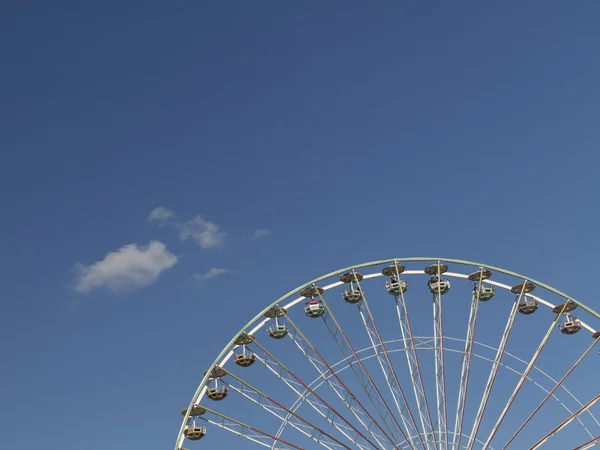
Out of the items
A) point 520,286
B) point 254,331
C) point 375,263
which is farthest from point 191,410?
point 520,286

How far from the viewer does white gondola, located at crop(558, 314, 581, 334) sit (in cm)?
3822

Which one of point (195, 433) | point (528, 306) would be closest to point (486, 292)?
point (528, 306)

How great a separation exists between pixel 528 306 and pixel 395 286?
714 cm

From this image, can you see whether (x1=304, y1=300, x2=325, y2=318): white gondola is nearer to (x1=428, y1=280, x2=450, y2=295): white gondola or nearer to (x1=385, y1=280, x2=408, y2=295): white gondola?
(x1=385, y1=280, x2=408, y2=295): white gondola

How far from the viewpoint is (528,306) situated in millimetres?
39188

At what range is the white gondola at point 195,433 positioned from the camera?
118 ft

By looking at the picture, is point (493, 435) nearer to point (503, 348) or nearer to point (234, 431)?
point (503, 348)

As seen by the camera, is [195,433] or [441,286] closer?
[195,433]

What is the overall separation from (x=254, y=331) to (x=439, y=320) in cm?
950

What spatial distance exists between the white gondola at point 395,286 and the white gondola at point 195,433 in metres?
12.0

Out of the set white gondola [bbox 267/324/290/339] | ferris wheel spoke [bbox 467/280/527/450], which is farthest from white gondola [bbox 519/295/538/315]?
white gondola [bbox 267/324/290/339]

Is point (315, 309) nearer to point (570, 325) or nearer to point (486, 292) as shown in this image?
point (486, 292)

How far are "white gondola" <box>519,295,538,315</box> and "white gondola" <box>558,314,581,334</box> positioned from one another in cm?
165

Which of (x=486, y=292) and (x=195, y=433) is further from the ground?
(x=486, y=292)
